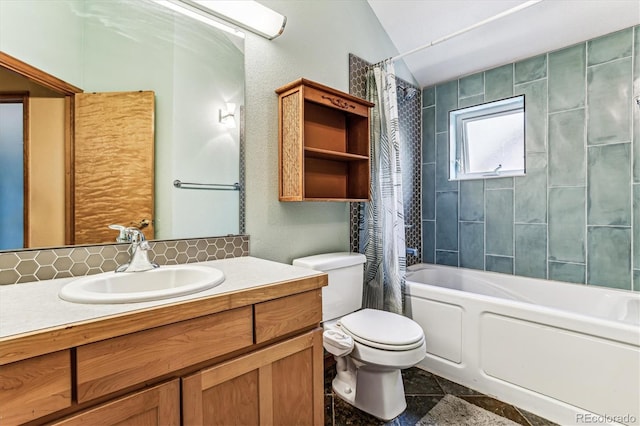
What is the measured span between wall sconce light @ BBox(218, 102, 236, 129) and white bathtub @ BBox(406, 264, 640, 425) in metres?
1.54

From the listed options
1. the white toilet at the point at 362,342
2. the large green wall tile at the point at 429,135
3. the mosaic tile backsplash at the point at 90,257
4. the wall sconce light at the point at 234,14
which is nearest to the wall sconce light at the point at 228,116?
the wall sconce light at the point at 234,14

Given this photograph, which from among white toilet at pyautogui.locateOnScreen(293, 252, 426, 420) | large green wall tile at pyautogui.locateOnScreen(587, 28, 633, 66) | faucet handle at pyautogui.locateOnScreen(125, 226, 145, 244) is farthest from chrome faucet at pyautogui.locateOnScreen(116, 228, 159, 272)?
large green wall tile at pyautogui.locateOnScreen(587, 28, 633, 66)

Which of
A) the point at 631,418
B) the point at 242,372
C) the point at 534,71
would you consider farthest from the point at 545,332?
the point at 534,71

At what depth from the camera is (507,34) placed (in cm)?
223

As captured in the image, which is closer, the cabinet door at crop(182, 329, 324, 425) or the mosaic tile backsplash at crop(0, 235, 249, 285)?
the cabinet door at crop(182, 329, 324, 425)

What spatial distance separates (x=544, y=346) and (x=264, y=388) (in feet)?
4.80

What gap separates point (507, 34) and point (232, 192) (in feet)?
7.35

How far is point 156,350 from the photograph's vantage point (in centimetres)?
78

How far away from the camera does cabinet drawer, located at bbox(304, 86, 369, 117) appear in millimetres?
1732

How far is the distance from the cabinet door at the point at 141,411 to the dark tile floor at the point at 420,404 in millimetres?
1016

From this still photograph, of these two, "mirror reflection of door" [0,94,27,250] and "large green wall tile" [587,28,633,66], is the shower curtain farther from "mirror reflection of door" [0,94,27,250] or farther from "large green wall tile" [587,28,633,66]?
"mirror reflection of door" [0,94,27,250]

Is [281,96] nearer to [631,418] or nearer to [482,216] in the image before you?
[482,216]

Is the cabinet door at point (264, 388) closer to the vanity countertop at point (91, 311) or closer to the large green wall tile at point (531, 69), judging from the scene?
the vanity countertop at point (91, 311)

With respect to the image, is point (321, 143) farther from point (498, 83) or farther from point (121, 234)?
point (498, 83)
